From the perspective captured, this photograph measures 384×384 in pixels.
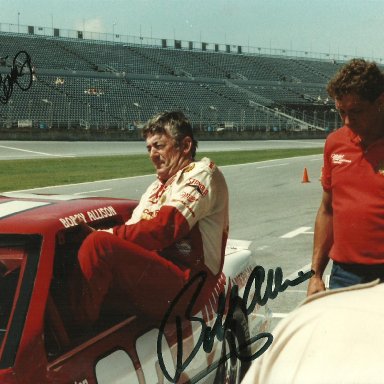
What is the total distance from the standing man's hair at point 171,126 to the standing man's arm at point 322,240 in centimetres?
67

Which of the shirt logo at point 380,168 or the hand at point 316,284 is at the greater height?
the shirt logo at point 380,168

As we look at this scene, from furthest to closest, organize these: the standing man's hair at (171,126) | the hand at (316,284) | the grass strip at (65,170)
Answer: the grass strip at (65,170) → the hand at (316,284) → the standing man's hair at (171,126)

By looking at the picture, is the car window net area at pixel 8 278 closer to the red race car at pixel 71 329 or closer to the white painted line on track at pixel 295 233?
the red race car at pixel 71 329

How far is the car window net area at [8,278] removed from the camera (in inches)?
92.9

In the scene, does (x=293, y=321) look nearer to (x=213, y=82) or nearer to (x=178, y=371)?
(x=178, y=371)

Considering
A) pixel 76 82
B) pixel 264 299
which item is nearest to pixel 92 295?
pixel 264 299

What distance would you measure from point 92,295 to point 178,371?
16.4 inches

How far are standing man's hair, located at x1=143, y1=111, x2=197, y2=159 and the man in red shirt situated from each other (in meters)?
0.62

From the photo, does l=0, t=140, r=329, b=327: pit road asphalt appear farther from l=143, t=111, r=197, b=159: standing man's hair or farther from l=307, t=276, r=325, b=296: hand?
l=143, t=111, r=197, b=159: standing man's hair

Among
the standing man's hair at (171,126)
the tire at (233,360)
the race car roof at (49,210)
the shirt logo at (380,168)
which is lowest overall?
the tire at (233,360)

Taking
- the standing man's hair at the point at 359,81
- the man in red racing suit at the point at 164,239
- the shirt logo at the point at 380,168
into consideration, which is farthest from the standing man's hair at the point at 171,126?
the shirt logo at the point at 380,168

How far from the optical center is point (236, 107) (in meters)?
54.0

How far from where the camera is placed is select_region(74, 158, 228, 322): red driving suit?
8.43ft

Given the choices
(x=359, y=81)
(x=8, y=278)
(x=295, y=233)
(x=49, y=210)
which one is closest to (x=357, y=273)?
(x=359, y=81)
